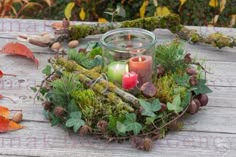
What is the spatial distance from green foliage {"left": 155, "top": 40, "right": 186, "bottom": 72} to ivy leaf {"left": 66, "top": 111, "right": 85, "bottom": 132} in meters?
0.27

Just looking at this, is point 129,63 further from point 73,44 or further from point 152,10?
point 152,10

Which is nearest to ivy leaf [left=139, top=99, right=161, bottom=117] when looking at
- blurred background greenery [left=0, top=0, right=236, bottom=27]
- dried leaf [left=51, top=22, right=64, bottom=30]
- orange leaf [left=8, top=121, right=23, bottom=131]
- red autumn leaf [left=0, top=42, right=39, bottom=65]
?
orange leaf [left=8, top=121, right=23, bottom=131]

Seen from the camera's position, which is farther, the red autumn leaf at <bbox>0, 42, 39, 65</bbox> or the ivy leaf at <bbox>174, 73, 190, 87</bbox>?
the red autumn leaf at <bbox>0, 42, 39, 65</bbox>

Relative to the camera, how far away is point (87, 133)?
1.33 m

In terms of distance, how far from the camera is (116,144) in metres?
1.31

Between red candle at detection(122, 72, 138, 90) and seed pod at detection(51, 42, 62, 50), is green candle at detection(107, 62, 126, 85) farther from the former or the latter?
seed pod at detection(51, 42, 62, 50)

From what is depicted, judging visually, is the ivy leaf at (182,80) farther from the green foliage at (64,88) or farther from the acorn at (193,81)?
the green foliage at (64,88)

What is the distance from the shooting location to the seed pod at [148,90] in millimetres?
1345

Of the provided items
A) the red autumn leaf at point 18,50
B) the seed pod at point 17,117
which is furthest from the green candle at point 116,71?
the red autumn leaf at point 18,50

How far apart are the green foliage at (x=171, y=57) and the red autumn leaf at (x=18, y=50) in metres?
0.38

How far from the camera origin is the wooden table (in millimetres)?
1286

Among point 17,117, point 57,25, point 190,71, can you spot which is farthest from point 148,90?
point 57,25

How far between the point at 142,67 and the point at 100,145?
202mm

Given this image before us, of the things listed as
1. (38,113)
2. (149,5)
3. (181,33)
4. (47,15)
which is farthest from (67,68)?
(47,15)
